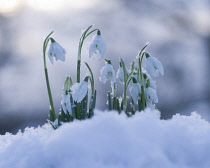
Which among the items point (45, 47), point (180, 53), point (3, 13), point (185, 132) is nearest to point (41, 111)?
point (3, 13)

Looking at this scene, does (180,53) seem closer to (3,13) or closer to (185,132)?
(3,13)

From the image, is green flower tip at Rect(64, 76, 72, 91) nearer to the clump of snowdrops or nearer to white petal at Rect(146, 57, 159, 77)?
the clump of snowdrops

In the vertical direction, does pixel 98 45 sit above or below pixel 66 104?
above

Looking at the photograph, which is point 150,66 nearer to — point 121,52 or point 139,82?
point 139,82

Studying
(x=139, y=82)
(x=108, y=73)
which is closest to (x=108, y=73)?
(x=108, y=73)

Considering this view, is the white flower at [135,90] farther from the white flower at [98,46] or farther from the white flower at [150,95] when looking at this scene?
the white flower at [98,46]

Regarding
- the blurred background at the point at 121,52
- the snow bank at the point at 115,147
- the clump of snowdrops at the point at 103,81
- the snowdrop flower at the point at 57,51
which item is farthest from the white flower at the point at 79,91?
the blurred background at the point at 121,52
